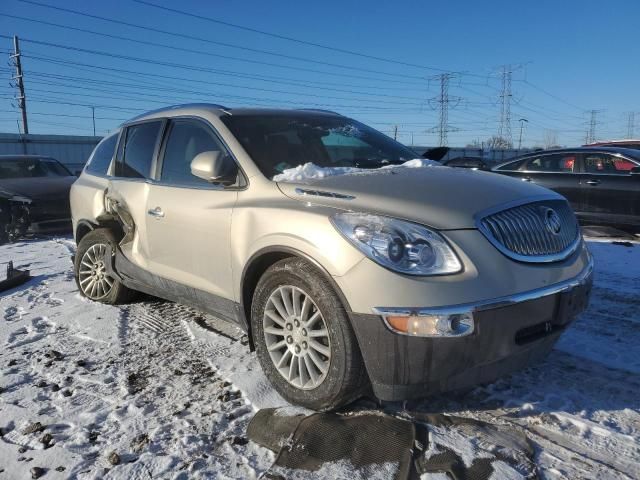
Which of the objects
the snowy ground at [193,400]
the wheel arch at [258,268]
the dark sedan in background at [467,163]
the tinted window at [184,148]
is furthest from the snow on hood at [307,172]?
the dark sedan in background at [467,163]

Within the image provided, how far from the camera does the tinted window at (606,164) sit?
848 cm

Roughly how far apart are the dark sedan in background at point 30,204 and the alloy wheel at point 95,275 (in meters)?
4.80

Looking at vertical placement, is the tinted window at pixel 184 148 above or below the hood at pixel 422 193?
above

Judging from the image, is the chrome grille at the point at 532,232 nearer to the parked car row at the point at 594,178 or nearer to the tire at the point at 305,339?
the tire at the point at 305,339

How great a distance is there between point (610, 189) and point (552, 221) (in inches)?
256

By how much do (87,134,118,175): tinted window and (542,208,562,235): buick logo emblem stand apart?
154 inches

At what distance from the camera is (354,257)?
8.26 feet

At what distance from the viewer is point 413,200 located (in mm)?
2678

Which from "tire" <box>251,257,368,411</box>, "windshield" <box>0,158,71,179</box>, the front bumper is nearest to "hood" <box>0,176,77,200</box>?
"windshield" <box>0,158,71,179</box>

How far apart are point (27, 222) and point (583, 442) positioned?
31.1 ft

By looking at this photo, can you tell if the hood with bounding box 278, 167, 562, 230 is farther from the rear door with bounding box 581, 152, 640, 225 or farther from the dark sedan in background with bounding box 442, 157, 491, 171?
the rear door with bounding box 581, 152, 640, 225

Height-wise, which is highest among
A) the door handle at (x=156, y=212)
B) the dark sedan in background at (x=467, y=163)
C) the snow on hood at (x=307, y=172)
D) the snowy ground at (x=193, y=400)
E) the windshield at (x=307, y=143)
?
the windshield at (x=307, y=143)

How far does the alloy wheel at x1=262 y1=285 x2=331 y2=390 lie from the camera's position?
277 centimetres

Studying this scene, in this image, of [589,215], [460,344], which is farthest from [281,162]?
[589,215]
